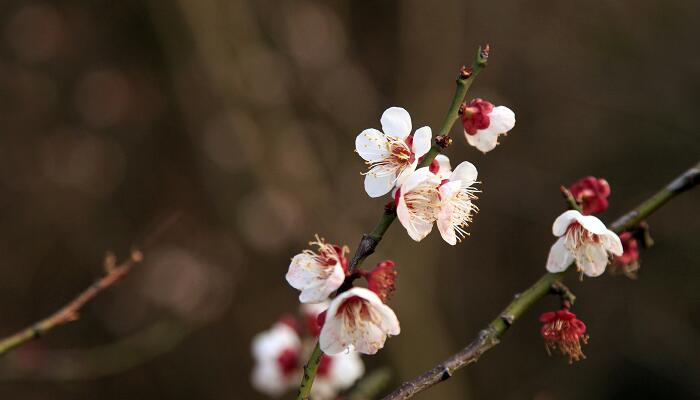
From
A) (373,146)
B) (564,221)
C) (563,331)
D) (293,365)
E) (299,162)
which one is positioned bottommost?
(563,331)

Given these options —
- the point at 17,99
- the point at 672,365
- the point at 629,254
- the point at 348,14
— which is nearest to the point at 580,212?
the point at 629,254

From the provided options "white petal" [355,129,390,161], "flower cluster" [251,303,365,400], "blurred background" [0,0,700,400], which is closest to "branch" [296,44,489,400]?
"white petal" [355,129,390,161]

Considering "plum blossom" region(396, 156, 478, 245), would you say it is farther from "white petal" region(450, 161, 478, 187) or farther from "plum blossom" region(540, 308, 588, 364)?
"plum blossom" region(540, 308, 588, 364)

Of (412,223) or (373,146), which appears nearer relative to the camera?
(412,223)

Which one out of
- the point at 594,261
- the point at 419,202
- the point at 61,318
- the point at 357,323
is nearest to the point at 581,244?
the point at 594,261

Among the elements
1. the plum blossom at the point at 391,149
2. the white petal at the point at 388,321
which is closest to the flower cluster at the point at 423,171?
the plum blossom at the point at 391,149

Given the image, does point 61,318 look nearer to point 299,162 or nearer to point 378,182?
point 378,182

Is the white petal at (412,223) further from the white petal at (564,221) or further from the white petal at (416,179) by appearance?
the white petal at (564,221)
